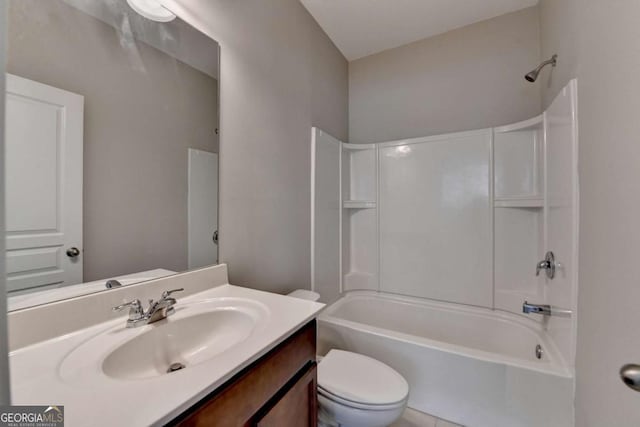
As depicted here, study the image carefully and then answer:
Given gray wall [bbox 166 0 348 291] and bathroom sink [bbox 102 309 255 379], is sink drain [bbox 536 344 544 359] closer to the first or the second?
gray wall [bbox 166 0 348 291]

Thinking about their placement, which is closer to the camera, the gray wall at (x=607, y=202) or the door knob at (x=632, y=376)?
the door knob at (x=632, y=376)

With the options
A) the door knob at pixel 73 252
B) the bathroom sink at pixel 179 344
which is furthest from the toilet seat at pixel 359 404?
the door knob at pixel 73 252

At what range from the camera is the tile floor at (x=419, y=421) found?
4.56 ft

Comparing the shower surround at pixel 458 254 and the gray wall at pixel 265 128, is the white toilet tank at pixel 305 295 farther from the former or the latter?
the shower surround at pixel 458 254

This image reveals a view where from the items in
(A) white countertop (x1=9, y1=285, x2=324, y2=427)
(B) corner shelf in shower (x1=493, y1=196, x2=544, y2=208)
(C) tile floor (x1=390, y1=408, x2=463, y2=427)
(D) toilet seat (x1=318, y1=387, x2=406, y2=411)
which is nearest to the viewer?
(A) white countertop (x1=9, y1=285, x2=324, y2=427)

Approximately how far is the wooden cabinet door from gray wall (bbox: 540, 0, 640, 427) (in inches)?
35.9

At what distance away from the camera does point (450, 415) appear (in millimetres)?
1399

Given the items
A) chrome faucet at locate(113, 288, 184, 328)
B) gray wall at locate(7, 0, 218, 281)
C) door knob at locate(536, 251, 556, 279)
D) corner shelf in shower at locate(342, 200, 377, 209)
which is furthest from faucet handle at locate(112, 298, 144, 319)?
door knob at locate(536, 251, 556, 279)

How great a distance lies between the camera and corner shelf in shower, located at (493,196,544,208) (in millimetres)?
1664

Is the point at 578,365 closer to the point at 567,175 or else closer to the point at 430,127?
the point at 567,175

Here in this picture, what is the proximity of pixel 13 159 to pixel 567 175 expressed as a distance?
6.87 feet

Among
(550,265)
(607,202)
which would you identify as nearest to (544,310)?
(550,265)

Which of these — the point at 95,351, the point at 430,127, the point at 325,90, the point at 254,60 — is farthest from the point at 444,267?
the point at 95,351

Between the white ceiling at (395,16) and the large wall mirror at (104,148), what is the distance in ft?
3.98
